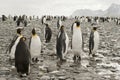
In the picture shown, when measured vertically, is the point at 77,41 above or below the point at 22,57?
above

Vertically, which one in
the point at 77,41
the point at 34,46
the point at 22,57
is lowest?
the point at 22,57

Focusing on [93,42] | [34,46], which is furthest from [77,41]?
[34,46]

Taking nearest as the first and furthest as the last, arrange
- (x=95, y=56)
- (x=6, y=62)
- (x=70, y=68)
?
(x=70, y=68)
(x=6, y=62)
(x=95, y=56)

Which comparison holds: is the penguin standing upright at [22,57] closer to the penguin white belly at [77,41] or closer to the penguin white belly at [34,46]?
the penguin white belly at [34,46]

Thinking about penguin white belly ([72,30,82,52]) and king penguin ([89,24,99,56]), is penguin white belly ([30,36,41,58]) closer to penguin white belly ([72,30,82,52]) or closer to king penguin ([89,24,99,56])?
penguin white belly ([72,30,82,52])

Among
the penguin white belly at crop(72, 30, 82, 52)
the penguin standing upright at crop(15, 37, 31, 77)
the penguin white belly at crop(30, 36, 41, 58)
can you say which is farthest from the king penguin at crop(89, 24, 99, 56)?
the penguin standing upright at crop(15, 37, 31, 77)

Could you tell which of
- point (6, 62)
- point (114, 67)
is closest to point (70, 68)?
point (114, 67)

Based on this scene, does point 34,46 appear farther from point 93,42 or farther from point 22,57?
point 93,42

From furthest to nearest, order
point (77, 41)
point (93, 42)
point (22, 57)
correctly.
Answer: point (93, 42)
point (77, 41)
point (22, 57)

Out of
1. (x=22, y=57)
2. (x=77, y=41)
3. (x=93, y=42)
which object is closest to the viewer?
(x=22, y=57)

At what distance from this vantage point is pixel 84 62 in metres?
10.8

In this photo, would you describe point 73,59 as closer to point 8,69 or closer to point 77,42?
point 77,42

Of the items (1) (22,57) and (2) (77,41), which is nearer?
(1) (22,57)

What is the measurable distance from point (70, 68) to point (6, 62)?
2.37 metres
